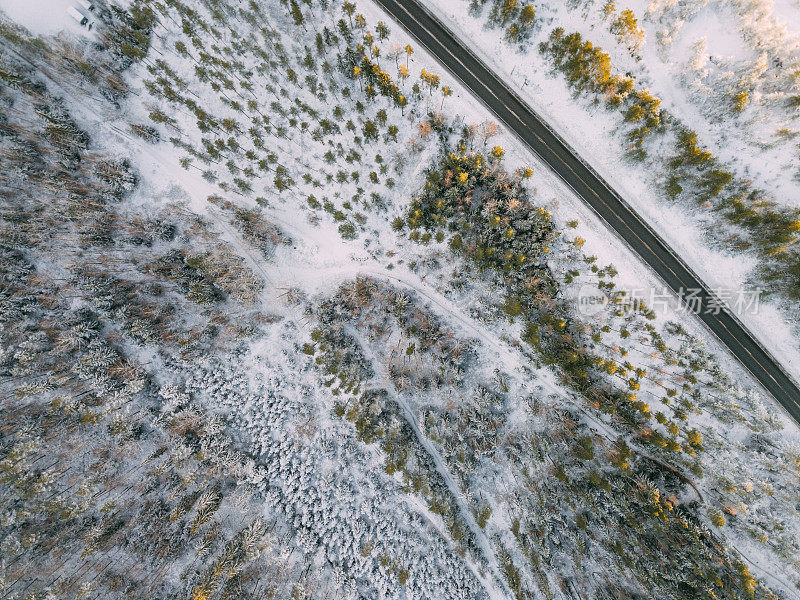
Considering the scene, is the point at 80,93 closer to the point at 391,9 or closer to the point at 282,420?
the point at 391,9

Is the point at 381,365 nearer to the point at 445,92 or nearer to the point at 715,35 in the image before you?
the point at 445,92

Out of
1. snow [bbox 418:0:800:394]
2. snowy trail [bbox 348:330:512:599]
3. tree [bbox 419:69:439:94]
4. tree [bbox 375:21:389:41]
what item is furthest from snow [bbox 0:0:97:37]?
snowy trail [bbox 348:330:512:599]

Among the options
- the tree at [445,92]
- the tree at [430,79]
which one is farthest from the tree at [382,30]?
the tree at [445,92]

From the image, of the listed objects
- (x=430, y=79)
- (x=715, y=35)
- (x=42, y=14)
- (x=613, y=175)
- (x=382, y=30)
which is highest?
(x=715, y=35)

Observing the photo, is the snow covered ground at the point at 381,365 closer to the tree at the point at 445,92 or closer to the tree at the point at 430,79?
the tree at the point at 445,92

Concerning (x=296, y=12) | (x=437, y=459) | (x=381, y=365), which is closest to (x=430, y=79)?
(x=296, y=12)

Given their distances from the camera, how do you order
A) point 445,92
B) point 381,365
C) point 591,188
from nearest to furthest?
1. point 445,92
2. point 591,188
3. point 381,365

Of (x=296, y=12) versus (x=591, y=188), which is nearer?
(x=296, y=12)

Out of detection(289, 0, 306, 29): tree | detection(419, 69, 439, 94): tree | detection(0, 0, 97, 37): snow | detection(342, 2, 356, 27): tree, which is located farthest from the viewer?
detection(342, 2, 356, 27): tree

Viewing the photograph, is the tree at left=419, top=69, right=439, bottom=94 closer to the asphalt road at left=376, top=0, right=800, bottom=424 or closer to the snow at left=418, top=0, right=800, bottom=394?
the asphalt road at left=376, top=0, right=800, bottom=424

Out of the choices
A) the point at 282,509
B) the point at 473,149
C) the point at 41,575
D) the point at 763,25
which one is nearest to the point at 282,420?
the point at 282,509
